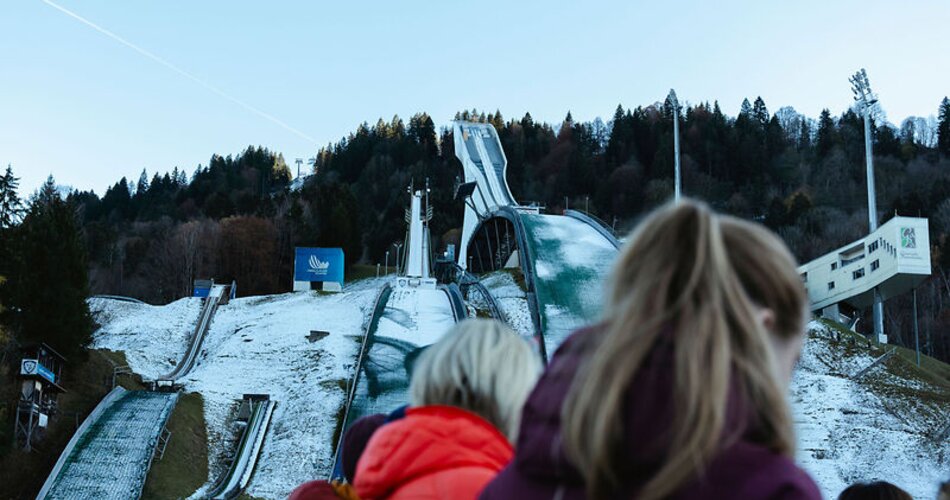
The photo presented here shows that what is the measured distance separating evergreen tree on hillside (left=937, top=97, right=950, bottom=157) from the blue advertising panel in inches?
2490

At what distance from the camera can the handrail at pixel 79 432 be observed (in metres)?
18.5

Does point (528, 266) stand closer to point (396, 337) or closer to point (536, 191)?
point (396, 337)

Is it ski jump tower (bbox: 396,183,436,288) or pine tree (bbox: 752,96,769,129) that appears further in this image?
pine tree (bbox: 752,96,769,129)

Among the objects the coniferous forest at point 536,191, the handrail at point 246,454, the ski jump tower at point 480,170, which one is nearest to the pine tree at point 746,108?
the coniferous forest at point 536,191

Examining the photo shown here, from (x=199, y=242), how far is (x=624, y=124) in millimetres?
43953

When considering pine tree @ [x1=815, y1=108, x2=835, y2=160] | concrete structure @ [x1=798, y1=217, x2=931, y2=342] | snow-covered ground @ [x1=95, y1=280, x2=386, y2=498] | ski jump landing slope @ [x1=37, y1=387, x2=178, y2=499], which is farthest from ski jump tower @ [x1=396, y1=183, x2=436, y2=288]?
pine tree @ [x1=815, y1=108, x2=835, y2=160]

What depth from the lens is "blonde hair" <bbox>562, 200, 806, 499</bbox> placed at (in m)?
1.41

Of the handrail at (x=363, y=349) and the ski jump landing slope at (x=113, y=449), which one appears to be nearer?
the ski jump landing slope at (x=113, y=449)

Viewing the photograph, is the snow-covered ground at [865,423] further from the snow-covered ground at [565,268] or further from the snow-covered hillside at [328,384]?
the snow-covered ground at [565,268]

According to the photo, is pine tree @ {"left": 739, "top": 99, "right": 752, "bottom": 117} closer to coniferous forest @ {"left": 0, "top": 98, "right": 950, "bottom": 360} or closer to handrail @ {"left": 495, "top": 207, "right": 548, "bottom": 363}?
coniferous forest @ {"left": 0, "top": 98, "right": 950, "bottom": 360}

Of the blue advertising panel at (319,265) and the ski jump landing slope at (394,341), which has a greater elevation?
the blue advertising panel at (319,265)

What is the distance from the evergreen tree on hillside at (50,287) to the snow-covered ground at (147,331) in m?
3.90

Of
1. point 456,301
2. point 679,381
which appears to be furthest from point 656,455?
point 456,301

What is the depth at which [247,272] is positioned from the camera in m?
65.2
